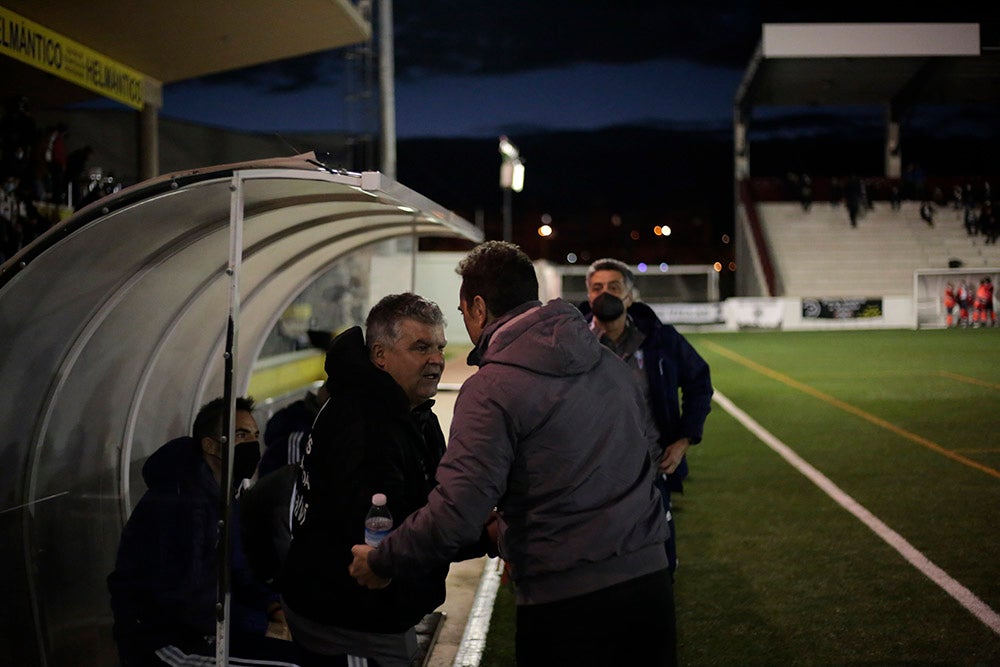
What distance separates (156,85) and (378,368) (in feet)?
29.1

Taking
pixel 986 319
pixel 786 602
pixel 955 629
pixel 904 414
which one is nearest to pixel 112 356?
pixel 786 602

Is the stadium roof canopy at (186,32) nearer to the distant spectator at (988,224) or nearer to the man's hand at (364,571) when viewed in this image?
the man's hand at (364,571)

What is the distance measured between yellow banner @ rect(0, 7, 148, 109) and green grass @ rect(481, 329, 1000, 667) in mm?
5652

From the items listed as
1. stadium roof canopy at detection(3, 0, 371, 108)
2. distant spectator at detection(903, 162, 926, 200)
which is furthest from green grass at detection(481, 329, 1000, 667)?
distant spectator at detection(903, 162, 926, 200)

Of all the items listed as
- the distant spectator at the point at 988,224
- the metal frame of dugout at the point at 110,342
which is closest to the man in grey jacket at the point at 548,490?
the metal frame of dugout at the point at 110,342

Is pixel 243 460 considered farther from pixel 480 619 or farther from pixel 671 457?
pixel 671 457

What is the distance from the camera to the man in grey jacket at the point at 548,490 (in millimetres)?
2695

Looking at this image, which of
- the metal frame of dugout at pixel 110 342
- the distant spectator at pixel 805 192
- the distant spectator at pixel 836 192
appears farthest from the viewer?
the distant spectator at pixel 836 192

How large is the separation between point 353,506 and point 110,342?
2.36 metres

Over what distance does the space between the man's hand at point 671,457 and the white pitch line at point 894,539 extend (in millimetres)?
1961

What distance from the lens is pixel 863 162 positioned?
439 feet

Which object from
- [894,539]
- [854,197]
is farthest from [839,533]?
[854,197]

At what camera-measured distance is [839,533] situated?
762cm

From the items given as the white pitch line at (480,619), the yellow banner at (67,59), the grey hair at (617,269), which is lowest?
the white pitch line at (480,619)
